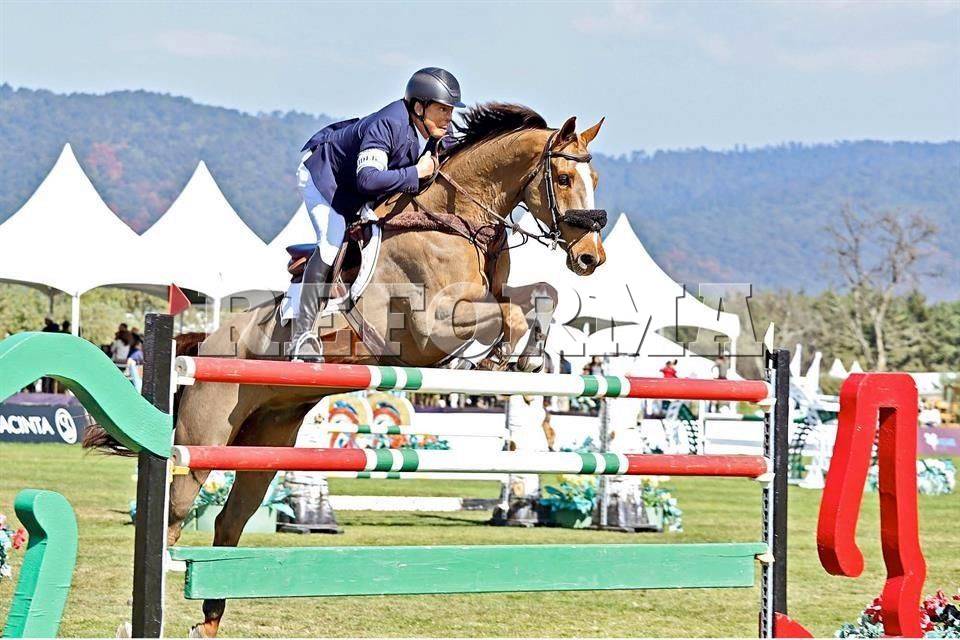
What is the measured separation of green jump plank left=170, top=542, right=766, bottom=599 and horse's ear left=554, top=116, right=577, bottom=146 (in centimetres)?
213

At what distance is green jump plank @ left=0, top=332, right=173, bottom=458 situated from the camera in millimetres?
3113

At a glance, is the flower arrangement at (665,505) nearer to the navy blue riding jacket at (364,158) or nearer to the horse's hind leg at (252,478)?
the horse's hind leg at (252,478)

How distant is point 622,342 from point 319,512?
17.9 metres

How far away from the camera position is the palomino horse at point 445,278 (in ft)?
18.0

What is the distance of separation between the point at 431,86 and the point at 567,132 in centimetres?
65

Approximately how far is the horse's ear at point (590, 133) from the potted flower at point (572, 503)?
6203 mm

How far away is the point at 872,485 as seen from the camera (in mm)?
16859

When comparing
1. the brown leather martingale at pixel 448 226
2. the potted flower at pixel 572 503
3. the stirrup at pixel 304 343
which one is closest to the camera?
the stirrup at pixel 304 343

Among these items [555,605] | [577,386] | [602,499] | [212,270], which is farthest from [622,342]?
[577,386]

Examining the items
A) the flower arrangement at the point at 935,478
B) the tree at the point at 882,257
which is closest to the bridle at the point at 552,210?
the flower arrangement at the point at 935,478

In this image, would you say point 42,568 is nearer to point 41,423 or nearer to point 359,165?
point 359,165

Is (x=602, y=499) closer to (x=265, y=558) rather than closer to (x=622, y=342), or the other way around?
(x=265, y=558)

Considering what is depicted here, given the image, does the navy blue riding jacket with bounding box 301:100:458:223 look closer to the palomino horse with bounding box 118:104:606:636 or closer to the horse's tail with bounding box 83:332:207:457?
the palomino horse with bounding box 118:104:606:636

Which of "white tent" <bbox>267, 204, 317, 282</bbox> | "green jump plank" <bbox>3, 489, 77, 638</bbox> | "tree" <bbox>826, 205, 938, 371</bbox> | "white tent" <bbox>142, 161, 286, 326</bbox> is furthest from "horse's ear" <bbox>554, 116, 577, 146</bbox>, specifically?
"tree" <bbox>826, 205, 938, 371</bbox>
